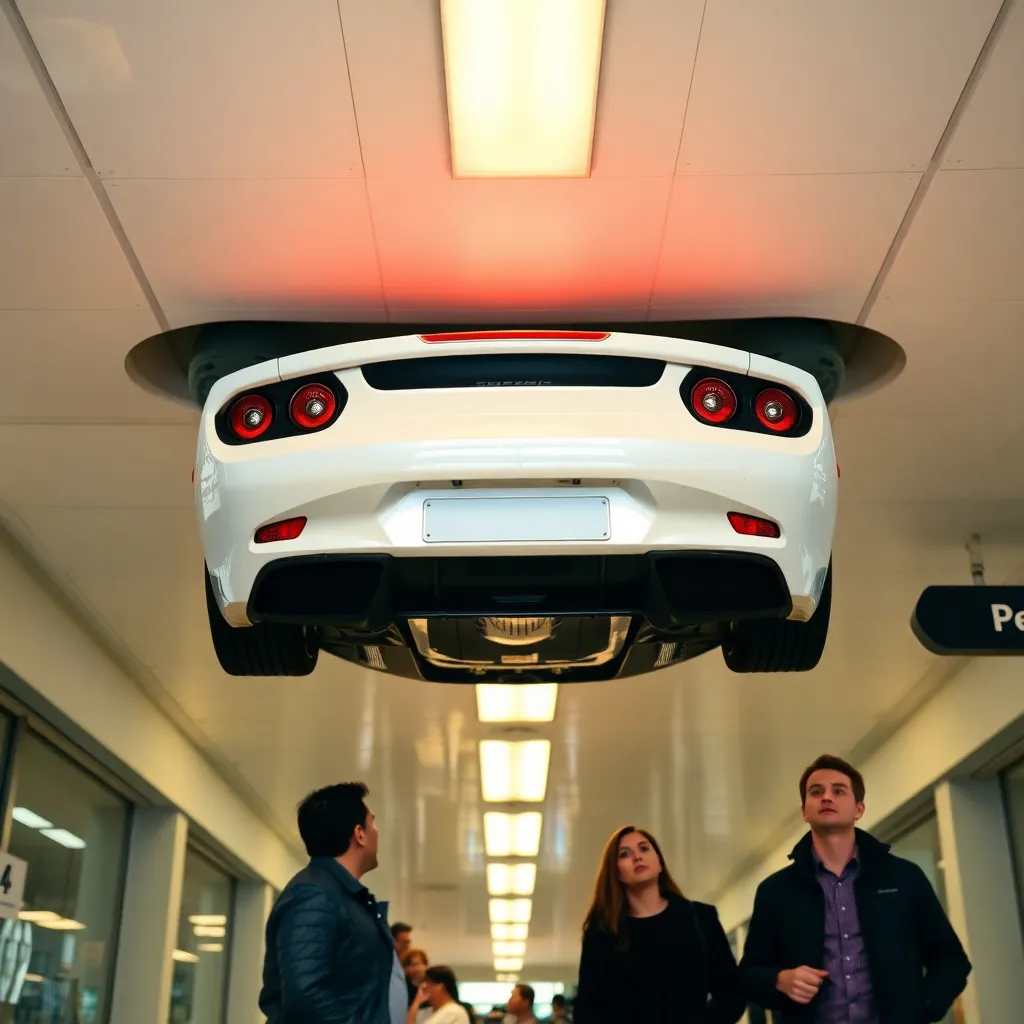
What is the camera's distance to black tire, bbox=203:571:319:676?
8.56 ft

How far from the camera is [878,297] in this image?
9.14 ft

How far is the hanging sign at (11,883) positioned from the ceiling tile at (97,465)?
1.51m

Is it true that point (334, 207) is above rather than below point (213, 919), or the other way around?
above

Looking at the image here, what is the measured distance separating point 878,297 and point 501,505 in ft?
3.71

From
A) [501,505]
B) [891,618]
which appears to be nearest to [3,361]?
[501,505]

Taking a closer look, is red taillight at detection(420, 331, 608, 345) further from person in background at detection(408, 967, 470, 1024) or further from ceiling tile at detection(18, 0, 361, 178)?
person in background at detection(408, 967, 470, 1024)

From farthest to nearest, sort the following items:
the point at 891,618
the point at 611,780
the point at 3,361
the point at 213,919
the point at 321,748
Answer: the point at 213,919
the point at 611,780
the point at 321,748
the point at 891,618
the point at 3,361

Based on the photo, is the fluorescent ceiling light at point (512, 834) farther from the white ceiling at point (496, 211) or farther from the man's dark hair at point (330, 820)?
the man's dark hair at point (330, 820)

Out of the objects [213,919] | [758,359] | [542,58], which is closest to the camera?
[542,58]

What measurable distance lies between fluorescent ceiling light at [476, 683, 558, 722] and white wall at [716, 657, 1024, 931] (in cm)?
183

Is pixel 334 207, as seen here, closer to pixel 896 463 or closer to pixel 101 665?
pixel 896 463

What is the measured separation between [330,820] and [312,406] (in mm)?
1083

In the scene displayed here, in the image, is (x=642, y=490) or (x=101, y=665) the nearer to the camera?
(x=642, y=490)

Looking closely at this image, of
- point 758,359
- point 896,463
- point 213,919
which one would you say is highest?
point 896,463
